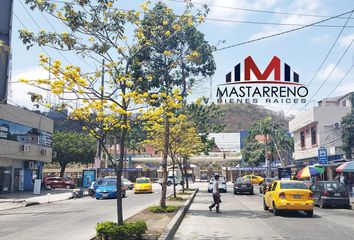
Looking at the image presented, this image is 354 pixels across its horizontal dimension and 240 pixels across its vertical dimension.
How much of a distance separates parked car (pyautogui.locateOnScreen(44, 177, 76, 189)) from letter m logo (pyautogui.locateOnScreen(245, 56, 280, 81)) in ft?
113

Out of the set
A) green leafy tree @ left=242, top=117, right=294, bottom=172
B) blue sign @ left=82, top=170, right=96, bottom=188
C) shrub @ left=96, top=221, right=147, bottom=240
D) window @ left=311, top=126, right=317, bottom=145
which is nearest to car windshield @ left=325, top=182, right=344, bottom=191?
shrub @ left=96, top=221, right=147, bottom=240

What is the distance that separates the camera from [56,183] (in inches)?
2067

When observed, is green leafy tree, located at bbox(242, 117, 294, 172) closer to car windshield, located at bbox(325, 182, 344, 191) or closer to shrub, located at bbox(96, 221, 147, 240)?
car windshield, located at bbox(325, 182, 344, 191)

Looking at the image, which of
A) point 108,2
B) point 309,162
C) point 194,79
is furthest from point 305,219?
point 309,162

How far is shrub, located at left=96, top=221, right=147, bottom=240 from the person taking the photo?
1009cm

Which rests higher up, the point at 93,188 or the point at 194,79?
the point at 194,79

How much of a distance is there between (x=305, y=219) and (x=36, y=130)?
3289 cm

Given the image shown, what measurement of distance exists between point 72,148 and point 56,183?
1423 cm

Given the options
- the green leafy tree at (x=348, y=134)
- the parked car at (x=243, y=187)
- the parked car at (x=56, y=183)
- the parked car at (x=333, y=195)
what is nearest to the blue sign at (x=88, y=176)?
the parked car at (x=56, y=183)

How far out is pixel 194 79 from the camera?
2170 cm

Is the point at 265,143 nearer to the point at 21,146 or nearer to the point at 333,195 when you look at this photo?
the point at 21,146

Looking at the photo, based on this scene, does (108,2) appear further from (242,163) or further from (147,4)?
(242,163)

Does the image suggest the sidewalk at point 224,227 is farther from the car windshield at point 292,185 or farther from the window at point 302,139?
the window at point 302,139

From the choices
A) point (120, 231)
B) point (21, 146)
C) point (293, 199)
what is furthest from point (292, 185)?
point (21, 146)
